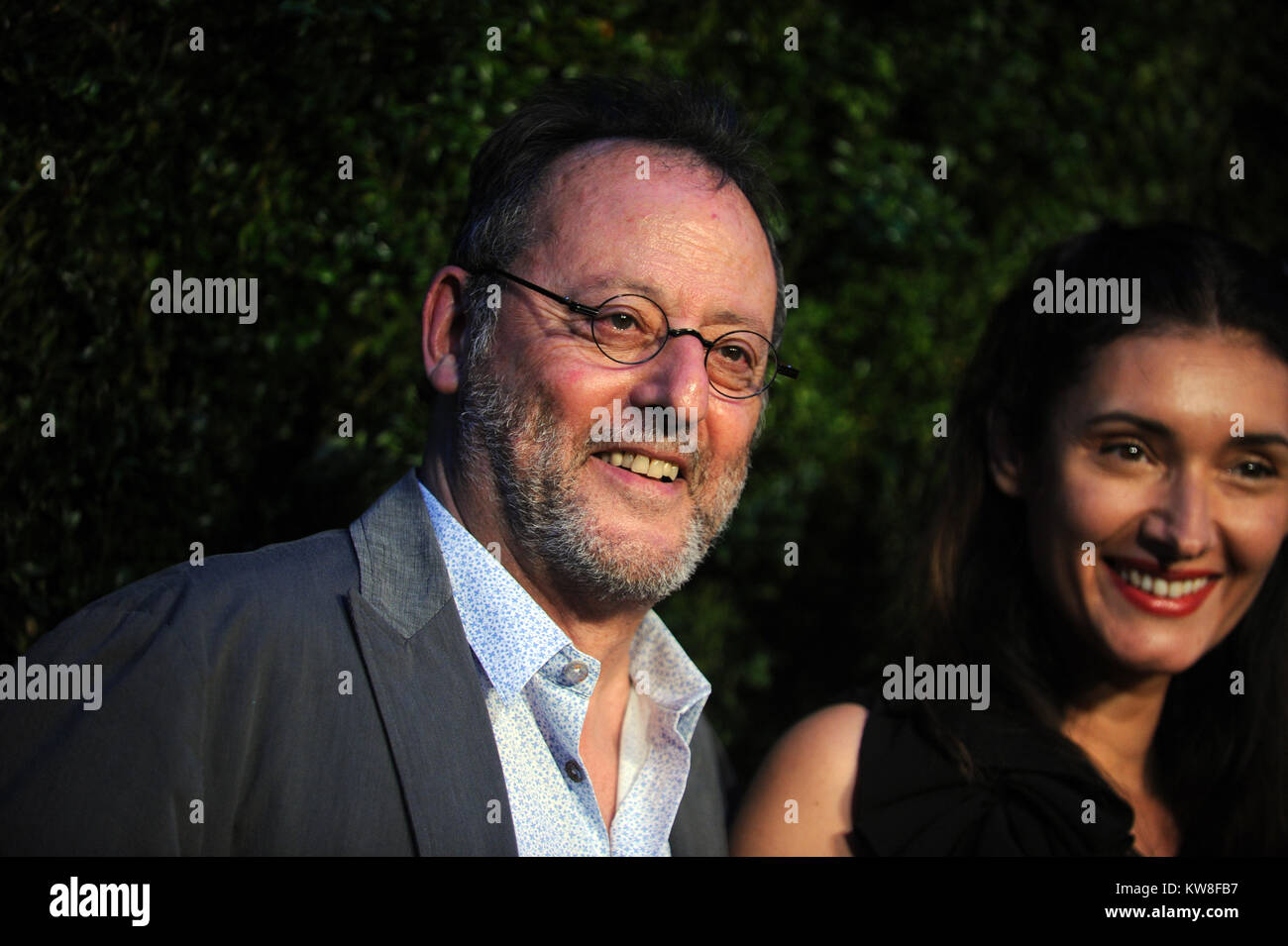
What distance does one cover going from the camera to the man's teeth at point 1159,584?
97.7 inches

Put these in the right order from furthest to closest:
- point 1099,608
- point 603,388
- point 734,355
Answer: point 1099,608 → point 734,355 → point 603,388

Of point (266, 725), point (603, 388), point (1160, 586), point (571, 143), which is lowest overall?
point (266, 725)

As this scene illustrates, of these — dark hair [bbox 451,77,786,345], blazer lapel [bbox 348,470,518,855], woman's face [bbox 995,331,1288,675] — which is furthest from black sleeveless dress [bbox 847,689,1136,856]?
dark hair [bbox 451,77,786,345]

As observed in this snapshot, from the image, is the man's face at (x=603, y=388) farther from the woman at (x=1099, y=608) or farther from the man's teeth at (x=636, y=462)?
the woman at (x=1099, y=608)

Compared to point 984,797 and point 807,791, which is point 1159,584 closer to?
point 984,797

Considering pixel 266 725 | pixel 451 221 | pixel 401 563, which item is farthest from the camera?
pixel 451 221

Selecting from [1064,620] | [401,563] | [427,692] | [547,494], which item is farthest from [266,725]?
[1064,620]

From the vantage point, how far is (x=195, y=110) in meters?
2.48

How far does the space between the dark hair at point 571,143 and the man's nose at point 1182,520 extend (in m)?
1.02

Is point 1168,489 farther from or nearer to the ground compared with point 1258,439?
nearer to the ground

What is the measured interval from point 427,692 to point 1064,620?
1.66m

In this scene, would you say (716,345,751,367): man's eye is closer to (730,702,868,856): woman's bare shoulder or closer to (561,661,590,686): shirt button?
(561,661,590,686): shirt button

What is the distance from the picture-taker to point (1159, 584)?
8.15 ft

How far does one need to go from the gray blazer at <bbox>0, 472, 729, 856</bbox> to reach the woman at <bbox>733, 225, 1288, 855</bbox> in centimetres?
99
